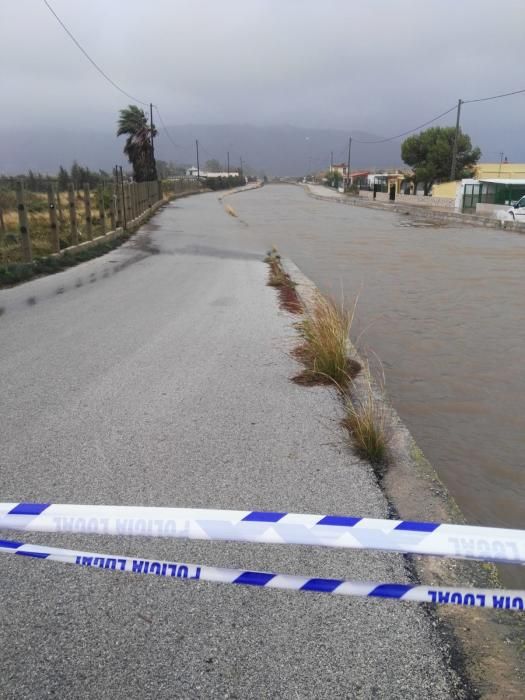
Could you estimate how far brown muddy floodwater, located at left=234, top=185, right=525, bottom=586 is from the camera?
434 cm

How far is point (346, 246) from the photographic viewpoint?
2127 cm

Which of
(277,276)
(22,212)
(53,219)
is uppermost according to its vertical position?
(22,212)

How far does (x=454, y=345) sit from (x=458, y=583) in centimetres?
606

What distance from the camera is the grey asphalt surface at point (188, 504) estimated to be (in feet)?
6.66

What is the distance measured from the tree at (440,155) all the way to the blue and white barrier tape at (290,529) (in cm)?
7153

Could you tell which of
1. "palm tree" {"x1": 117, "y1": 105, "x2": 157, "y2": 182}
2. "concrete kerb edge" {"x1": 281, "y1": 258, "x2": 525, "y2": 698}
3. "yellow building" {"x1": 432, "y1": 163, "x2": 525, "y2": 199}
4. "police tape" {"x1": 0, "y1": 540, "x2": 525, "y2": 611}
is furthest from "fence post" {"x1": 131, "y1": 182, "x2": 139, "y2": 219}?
"yellow building" {"x1": 432, "y1": 163, "x2": 525, "y2": 199}

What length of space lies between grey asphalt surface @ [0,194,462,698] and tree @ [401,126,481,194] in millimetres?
Answer: 67306

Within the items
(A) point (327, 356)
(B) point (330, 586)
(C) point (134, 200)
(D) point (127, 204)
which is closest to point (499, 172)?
(C) point (134, 200)

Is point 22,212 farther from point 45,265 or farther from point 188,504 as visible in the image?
point 188,504

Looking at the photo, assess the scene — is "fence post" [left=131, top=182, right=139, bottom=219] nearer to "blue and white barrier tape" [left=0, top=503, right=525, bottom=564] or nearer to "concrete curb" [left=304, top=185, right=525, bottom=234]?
"concrete curb" [left=304, top=185, right=525, bottom=234]

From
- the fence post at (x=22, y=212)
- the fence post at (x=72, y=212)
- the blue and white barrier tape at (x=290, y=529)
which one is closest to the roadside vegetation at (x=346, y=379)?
the blue and white barrier tape at (x=290, y=529)

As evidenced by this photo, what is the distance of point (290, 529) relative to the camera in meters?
1.72

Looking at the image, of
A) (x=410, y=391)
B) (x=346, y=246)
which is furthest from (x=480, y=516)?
(x=346, y=246)

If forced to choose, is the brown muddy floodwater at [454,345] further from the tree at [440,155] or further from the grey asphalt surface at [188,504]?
the tree at [440,155]
